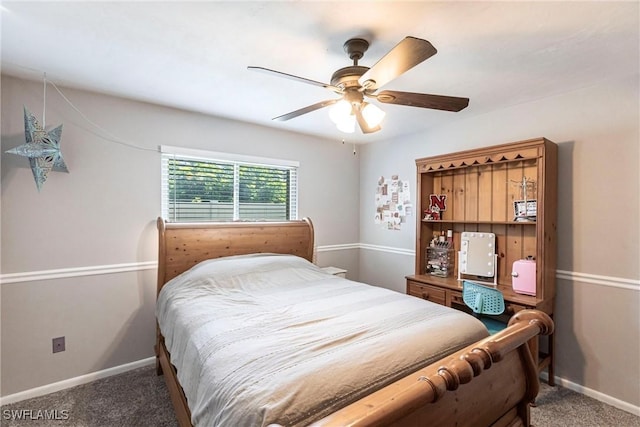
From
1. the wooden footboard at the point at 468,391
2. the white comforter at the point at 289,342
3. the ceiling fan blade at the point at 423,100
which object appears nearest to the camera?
the wooden footboard at the point at 468,391

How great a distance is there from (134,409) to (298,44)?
8.82 ft

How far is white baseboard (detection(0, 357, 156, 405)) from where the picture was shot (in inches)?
87.6

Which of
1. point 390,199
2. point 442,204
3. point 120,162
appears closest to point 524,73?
point 442,204

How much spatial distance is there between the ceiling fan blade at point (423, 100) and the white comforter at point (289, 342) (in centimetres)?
122

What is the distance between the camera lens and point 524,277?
97.2 inches

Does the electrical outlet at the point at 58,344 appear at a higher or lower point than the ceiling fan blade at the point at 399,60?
lower

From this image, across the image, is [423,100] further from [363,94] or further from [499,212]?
[499,212]

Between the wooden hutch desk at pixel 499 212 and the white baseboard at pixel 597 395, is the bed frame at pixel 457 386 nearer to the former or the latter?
the wooden hutch desk at pixel 499 212

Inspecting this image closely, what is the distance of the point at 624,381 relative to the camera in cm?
222

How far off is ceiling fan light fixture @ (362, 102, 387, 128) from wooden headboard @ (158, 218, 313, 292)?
179cm

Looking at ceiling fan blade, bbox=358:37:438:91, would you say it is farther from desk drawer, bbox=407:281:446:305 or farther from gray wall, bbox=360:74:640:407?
desk drawer, bbox=407:281:446:305

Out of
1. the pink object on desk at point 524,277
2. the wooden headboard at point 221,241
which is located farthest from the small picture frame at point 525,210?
the wooden headboard at point 221,241

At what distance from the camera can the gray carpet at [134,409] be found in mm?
2057

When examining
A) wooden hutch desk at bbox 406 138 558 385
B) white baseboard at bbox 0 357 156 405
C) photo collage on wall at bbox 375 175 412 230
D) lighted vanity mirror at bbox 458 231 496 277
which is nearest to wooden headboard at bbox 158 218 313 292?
white baseboard at bbox 0 357 156 405
